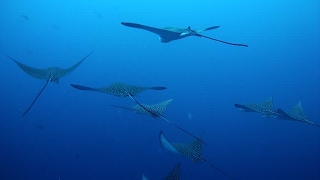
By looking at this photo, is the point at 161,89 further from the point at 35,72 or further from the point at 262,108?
the point at 35,72

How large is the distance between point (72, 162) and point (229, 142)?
5.99m

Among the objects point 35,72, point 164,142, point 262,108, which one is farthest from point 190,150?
point 35,72

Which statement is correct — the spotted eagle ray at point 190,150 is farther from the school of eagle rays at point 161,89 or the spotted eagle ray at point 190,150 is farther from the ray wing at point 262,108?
the ray wing at point 262,108

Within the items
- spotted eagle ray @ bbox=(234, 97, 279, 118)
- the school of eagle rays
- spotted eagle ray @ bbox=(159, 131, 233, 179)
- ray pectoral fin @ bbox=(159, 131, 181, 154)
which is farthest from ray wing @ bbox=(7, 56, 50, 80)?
spotted eagle ray @ bbox=(234, 97, 279, 118)

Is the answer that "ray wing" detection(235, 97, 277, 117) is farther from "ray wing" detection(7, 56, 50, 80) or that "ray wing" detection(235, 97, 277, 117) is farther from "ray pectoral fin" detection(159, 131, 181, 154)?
"ray wing" detection(7, 56, 50, 80)

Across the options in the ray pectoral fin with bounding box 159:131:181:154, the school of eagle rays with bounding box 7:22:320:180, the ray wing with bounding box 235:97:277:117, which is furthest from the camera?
the ray wing with bounding box 235:97:277:117

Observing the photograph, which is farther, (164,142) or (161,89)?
(161,89)

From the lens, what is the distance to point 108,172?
26.5 feet

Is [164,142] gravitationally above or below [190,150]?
above

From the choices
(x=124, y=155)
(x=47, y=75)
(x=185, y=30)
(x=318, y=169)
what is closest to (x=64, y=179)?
(x=124, y=155)

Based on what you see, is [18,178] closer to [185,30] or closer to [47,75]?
[47,75]

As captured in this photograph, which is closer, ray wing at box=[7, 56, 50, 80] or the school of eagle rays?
the school of eagle rays

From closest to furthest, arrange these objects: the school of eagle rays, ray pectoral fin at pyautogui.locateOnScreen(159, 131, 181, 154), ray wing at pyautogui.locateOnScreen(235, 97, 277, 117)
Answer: ray pectoral fin at pyautogui.locateOnScreen(159, 131, 181, 154)
the school of eagle rays
ray wing at pyautogui.locateOnScreen(235, 97, 277, 117)

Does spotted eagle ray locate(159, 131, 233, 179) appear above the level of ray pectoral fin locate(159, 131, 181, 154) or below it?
below
